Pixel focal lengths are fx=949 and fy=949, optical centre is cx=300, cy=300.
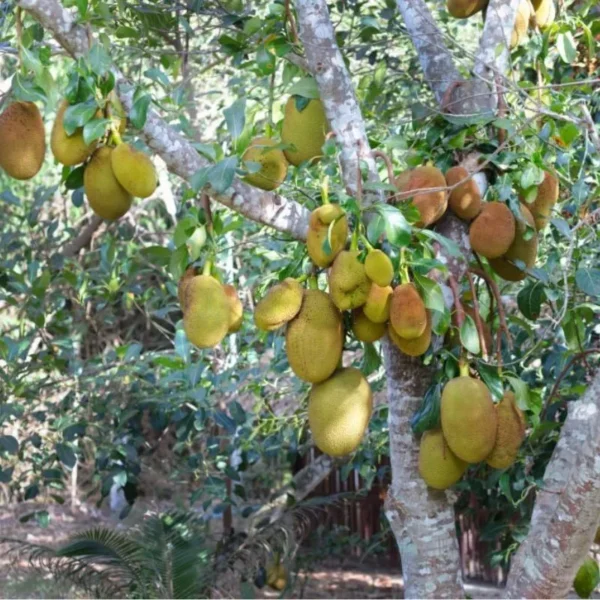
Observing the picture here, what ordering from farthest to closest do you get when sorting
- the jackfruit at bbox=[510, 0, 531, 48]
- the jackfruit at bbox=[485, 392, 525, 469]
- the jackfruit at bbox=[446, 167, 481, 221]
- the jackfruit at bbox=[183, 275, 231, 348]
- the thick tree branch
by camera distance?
the jackfruit at bbox=[510, 0, 531, 48] → the jackfruit at bbox=[446, 167, 481, 221] → the jackfruit at bbox=[485, 392, 525, 469] → the jackfruit at bbox=[183, 275, 231, 348] → the thick tree branch

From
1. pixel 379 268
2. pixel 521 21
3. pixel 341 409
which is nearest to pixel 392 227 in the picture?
pixel 379 268

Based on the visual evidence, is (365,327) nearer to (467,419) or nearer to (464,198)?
(467,419)

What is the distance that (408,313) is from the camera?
1489mm

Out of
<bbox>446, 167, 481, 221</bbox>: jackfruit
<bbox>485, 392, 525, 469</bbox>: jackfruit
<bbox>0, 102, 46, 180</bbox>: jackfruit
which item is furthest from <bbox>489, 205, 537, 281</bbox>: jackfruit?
<bbox>0, 102, 46, 180</bbox>: jackfruit

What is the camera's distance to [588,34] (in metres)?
2.30

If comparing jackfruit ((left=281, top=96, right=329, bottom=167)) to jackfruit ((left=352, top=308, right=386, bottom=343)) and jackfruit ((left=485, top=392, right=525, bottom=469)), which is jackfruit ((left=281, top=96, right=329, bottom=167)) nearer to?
jackfruit ((left=352, top=308, right=386, bottom=343))

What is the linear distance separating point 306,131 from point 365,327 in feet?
1.36

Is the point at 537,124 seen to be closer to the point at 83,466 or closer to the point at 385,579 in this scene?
the point at 385,579

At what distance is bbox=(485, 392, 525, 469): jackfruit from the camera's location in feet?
5.51

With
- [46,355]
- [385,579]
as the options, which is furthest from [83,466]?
[46,355]

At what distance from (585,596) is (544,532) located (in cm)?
82

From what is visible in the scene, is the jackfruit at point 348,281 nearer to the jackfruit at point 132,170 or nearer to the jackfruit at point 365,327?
the jackfruit at point 365,327

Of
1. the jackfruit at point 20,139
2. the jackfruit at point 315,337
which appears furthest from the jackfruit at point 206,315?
the jackfruit at point 20,139

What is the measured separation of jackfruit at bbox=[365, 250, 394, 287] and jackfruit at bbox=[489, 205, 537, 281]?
18.3 inches
